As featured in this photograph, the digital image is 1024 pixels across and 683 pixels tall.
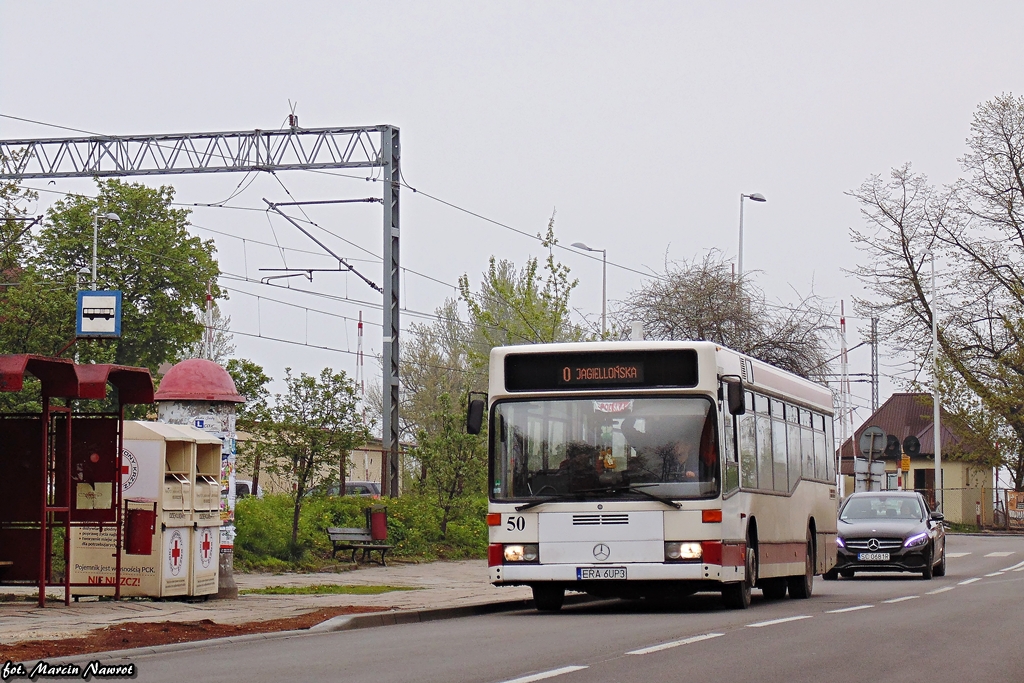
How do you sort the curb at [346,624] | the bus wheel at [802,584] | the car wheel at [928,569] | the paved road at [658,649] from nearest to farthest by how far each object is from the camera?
the paved road at [658,649]
the curb at [346,624]
the bus wheel at [802,584]
the car wheel at [928,569]

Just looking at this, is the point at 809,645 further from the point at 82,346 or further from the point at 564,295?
the point at 82,346

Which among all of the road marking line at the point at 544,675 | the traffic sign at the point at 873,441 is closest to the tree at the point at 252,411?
the road marking line at the point at 544,675

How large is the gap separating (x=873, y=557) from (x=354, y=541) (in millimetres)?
9265

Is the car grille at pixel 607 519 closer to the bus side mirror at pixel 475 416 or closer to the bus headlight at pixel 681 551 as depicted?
the bus headlight at pixel 681 551

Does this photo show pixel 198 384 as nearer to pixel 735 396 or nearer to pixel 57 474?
pixel 57 474

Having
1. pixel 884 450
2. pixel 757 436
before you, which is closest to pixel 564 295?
pixel 884 450

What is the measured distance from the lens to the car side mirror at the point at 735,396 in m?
16.8

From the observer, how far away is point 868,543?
91.7 ft

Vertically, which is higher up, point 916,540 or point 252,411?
point 252,411

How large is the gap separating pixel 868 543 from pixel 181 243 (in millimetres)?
46827

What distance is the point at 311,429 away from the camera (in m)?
26.3

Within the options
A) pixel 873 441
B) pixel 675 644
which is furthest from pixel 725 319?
pixel 675 644

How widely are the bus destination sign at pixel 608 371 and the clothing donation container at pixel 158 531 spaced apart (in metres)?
4.20

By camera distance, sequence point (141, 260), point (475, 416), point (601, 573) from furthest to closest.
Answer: point (141, 260)
point (601, 573)
point (475, 416)
